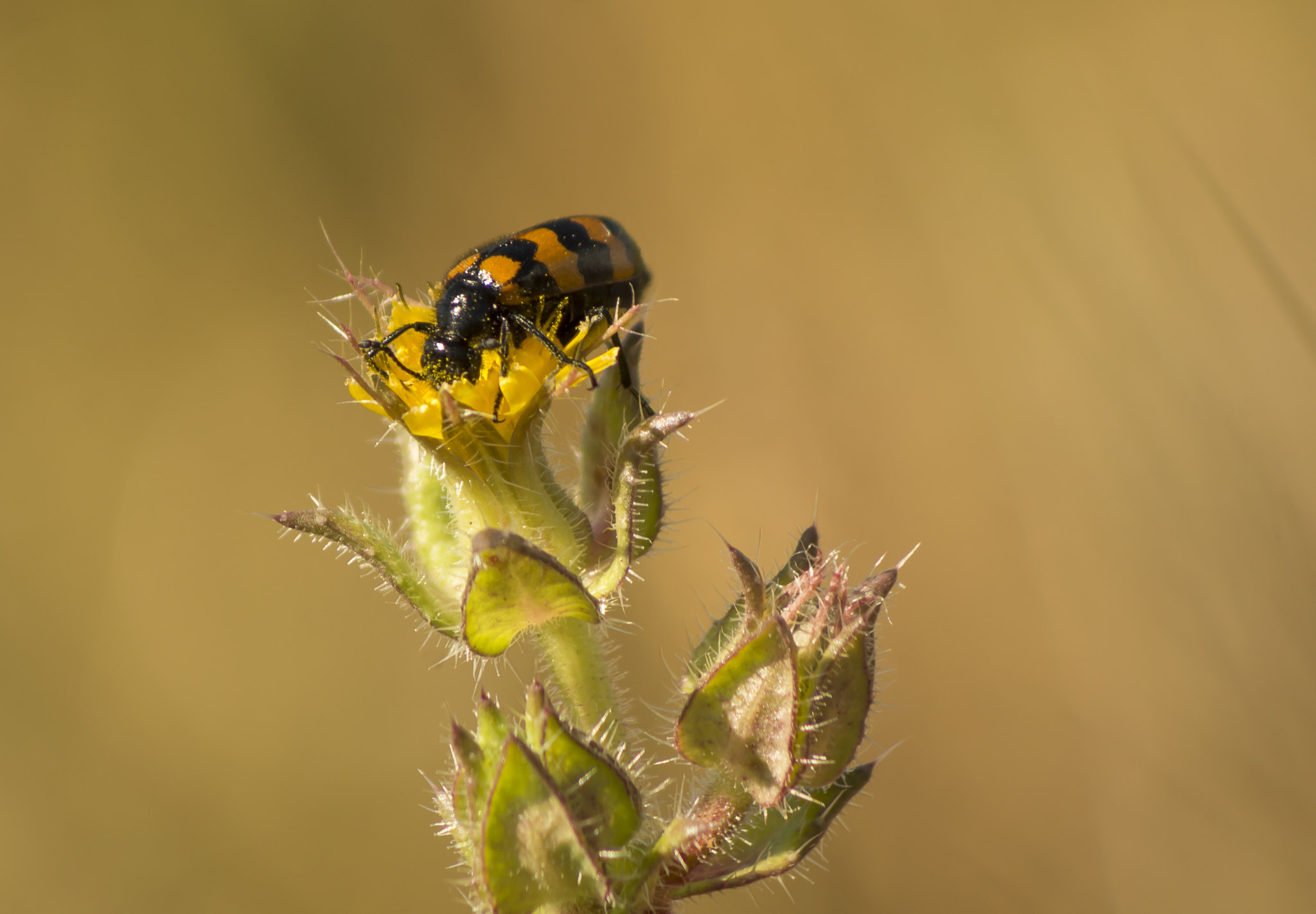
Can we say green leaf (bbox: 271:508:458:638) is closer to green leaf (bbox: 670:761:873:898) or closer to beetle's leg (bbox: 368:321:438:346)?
beetle's leg (bbox: 368:321:438:346)

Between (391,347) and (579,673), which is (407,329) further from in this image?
(579,673)

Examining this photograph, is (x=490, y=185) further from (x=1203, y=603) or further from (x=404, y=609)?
(x=1203, y=603)

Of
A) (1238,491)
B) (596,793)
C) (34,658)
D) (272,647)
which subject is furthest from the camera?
(272,647)

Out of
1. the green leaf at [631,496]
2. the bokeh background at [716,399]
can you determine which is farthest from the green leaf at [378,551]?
the bokeh background at [716,399]

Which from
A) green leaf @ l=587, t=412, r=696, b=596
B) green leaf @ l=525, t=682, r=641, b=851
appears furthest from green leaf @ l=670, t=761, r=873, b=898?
green leaf @ l=587, t=412, r=696, b=596

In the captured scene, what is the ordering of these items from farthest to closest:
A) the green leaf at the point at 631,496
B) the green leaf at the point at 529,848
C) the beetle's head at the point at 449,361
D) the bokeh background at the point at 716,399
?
the bokeh background at the point at 716,399 < the beetle's head at the point at 449,361 < the green leaf at the point at 631,496 < the green leaf at the point at 529,848

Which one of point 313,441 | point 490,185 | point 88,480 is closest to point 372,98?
point 490,185

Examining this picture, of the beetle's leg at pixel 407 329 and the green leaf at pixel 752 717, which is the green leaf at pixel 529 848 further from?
the beetle's leg at pixel 407 329
